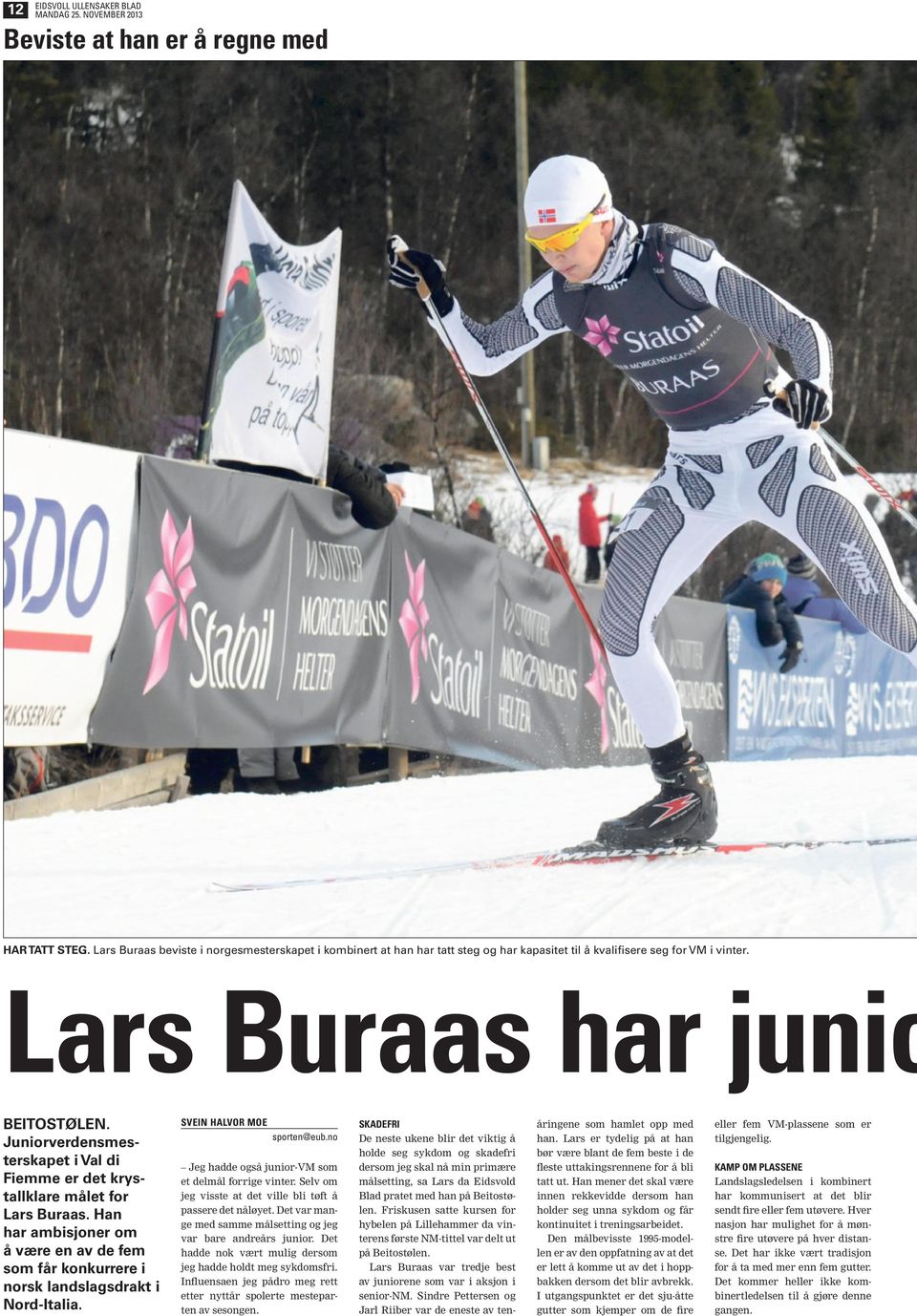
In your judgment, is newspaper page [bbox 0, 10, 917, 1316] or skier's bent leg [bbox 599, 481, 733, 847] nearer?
newspaper page [bbox 0, 10, 917, 1316]

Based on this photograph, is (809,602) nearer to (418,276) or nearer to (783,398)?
(418,276)

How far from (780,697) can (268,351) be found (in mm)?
6408

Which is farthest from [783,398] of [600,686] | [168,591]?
[600,686]

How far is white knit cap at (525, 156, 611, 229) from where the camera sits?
3.89 m

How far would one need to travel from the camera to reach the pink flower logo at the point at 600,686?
32.3 feet

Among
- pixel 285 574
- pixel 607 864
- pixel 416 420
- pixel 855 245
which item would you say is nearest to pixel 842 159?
pixel 855 245

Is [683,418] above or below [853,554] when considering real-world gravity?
above

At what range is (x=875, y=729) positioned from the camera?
1326 centimetres

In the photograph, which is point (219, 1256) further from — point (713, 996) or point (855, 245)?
point (855, 245)

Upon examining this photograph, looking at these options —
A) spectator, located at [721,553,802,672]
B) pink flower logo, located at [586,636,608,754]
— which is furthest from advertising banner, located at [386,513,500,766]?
spectator, located at [721,553,802,672]

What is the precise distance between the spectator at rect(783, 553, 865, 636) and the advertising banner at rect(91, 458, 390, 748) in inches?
236

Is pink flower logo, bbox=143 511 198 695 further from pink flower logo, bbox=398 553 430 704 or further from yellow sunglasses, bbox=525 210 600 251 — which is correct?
yellow sunglasses, bbox=525 210 600 251

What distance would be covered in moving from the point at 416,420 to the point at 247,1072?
1848 cm

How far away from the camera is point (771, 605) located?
11539mm
